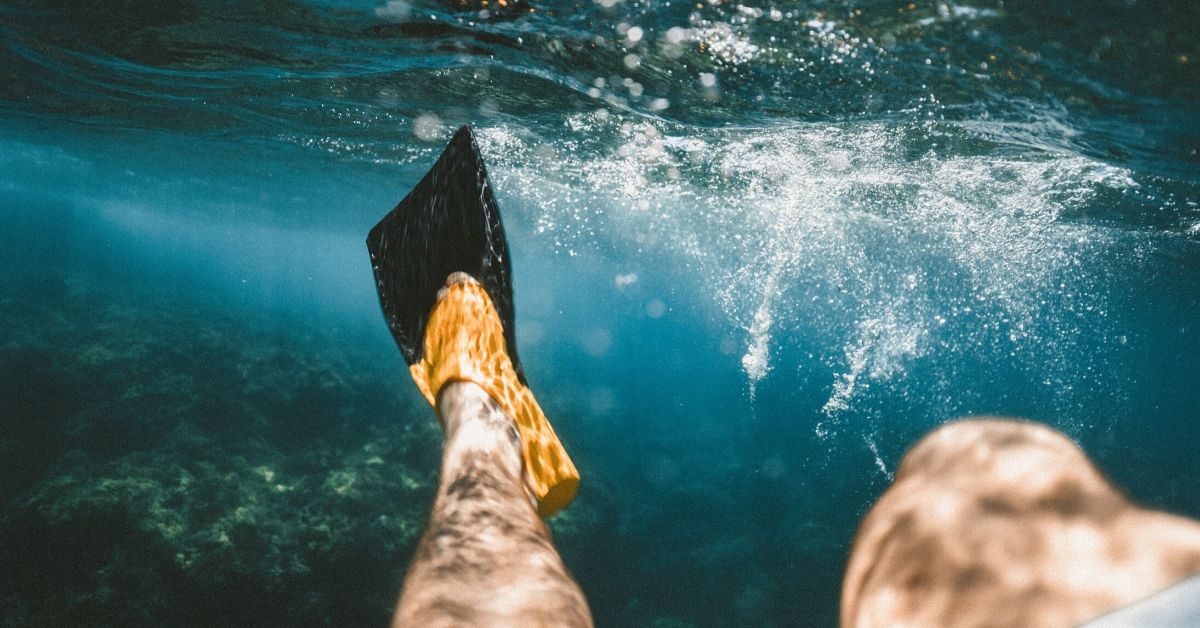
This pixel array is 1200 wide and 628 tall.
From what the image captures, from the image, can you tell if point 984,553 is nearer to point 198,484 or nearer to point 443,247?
point 443,247

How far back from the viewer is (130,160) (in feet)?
86.0

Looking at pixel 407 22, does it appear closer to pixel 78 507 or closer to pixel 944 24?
pixel 944 24

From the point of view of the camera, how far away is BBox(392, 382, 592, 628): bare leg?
1786 millimetres

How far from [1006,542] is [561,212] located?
91.3ft

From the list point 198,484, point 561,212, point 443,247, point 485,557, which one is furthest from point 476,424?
point 561,212

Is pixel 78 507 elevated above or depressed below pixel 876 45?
below

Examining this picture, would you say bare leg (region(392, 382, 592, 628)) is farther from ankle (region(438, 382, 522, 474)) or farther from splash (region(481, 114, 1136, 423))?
splash (region(481, 114, 1136, 423))

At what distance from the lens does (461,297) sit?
3.81 m

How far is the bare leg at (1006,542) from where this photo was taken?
94cm

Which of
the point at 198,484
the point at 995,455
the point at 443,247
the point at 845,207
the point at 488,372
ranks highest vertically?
the point at 845,207

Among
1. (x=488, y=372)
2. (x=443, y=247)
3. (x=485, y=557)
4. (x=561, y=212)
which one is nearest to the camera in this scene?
(x=485, y=557)

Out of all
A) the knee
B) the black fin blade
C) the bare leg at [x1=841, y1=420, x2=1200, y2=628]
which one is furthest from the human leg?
the knee

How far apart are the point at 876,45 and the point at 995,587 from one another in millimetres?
7379

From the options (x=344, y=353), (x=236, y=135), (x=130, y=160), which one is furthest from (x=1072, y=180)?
(x=130, y=160)
